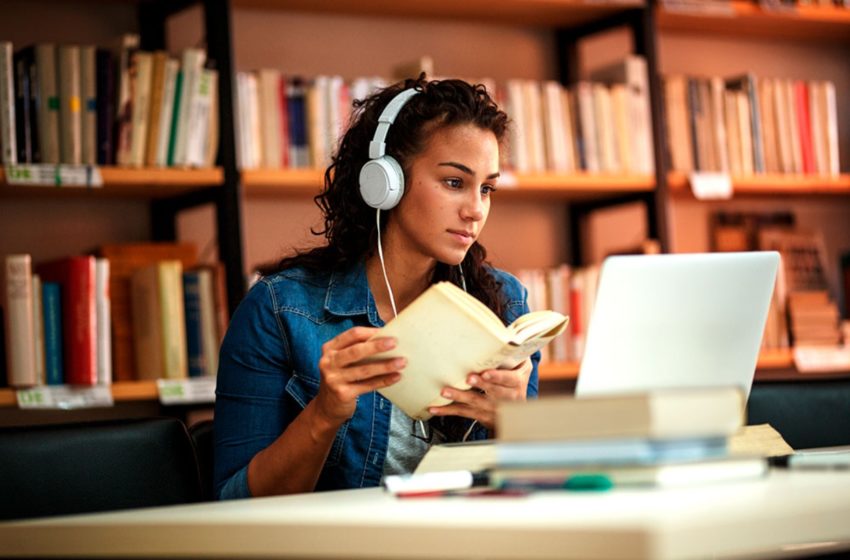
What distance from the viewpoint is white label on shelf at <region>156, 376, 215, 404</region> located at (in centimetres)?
263

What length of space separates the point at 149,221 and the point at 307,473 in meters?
1.52

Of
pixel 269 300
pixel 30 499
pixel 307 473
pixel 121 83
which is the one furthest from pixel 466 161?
pixel 121 83

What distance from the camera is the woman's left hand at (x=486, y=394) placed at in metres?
1.49

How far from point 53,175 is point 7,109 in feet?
0.54

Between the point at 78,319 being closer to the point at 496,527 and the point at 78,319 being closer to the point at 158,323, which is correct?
the point at 158,323

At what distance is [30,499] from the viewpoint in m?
1.48

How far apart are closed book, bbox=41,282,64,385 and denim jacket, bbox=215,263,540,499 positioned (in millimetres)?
897

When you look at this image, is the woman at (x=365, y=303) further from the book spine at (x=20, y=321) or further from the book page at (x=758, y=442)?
the book spine at (x=20, y=321)

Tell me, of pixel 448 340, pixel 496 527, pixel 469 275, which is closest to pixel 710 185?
pixel 469 275

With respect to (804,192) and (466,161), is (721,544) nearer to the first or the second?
(466,161)

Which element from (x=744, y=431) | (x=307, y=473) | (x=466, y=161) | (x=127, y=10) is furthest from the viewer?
(x=127, y=10)

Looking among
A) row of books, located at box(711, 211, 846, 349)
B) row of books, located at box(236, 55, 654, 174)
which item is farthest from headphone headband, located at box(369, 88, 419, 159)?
row of books, located at box(711, 211, 846, 349)

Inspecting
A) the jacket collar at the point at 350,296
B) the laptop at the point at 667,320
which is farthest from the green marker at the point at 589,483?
the jacket collar at the point at 350,296

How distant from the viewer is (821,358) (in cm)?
334
